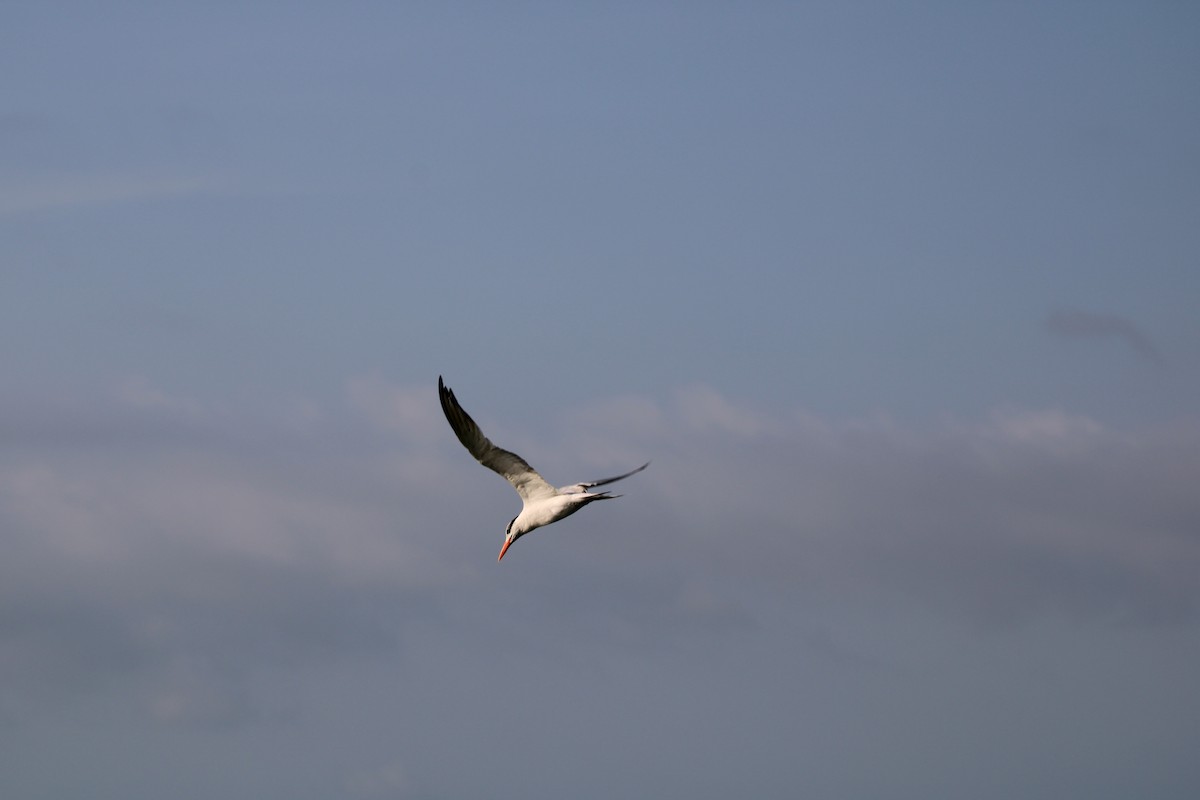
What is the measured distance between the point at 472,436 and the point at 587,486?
395 cm

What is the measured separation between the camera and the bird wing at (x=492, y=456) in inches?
2116

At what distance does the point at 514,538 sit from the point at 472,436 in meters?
5.98

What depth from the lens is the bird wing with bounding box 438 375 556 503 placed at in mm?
53750

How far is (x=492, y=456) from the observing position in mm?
56000

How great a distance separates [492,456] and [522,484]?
236cm

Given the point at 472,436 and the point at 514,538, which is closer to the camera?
the point at 472,436

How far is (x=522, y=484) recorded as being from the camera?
58000 mm

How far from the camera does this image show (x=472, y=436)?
2154 inches

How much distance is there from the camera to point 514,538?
195 feet

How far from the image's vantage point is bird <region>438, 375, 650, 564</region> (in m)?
54.1

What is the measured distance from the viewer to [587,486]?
5606cm

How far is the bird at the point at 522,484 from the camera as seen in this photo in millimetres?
54094

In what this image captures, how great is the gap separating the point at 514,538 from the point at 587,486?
4603mm
